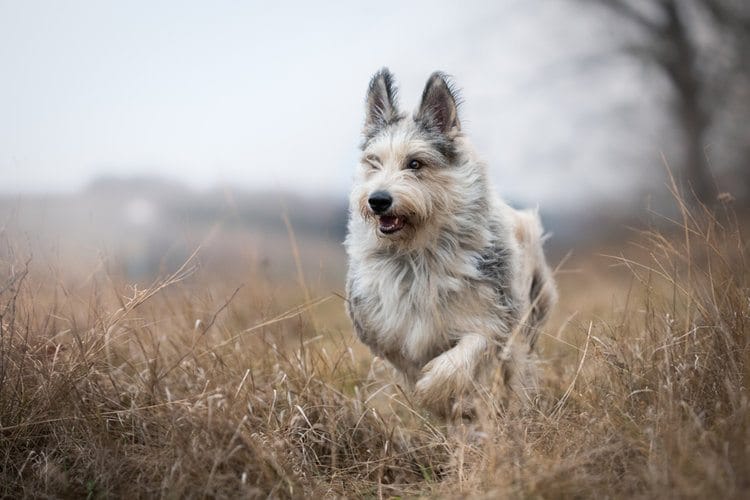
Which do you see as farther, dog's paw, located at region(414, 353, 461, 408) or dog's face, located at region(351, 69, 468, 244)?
dog's face, located at region(351, 69, 468, 244)

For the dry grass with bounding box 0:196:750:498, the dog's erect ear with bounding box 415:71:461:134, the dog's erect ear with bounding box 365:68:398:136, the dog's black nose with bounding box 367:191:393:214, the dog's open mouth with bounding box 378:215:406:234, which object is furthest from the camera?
the dog's erect ear with bounding box 365:68:398:136

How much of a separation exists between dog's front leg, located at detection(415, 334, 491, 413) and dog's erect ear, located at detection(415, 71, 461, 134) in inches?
56.4

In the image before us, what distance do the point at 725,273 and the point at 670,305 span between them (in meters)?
0.39

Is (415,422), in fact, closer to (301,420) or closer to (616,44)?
(301,420)

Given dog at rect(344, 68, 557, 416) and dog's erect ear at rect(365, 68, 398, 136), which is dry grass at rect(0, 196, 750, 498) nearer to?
dog at rect(344, 68, 557, 416)

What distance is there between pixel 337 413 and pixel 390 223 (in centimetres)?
118

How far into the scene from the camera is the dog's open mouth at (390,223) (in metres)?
4.36

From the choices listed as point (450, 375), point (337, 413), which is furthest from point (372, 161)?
point (337, 413)

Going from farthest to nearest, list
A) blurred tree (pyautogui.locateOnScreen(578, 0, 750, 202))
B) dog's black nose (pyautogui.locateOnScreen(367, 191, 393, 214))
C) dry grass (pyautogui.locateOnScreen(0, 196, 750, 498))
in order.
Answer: blurred tree (pyautogui.locateOnScreen(578, 0, 750, 202)) → dog's black nose (pyautogui.locateOnScreen(367, 191, 393, 214)) → dry grass (pyautogui.locateOnScreen(0, 196, 750, 498))

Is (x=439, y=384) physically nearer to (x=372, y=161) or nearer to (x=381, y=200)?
(x=381, y=200)

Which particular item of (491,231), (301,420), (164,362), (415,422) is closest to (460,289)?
(491,231)

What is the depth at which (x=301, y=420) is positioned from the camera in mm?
4117

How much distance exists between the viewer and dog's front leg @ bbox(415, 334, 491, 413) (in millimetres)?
4023

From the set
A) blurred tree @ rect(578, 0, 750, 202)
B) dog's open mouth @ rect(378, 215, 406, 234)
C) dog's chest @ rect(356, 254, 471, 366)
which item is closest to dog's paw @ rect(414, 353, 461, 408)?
dog's chest @ rect(356, 254, 471, 366)
